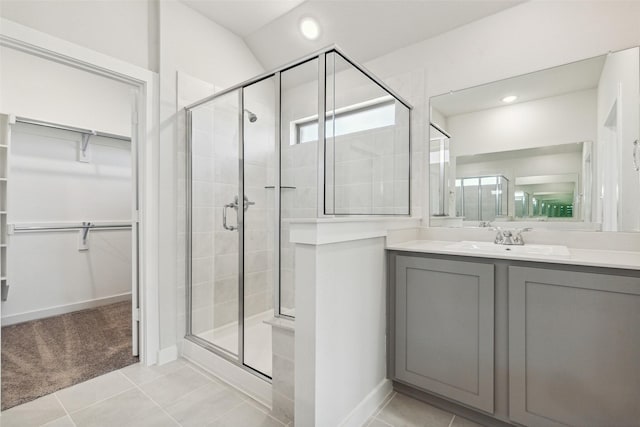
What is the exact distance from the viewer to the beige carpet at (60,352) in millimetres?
1830

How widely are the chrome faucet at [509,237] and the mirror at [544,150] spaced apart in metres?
0.08

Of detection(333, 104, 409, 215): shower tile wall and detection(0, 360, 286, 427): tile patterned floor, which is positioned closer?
detection(0, 360, 286, 427): tile patterned floor

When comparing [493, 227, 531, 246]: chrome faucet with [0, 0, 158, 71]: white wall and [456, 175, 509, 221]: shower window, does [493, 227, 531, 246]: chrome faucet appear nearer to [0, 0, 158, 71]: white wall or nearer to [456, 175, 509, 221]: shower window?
[456, 175, 509, 221]: shower window

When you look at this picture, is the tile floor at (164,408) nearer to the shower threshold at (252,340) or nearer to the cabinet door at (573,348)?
the shower threshold at (252,340)

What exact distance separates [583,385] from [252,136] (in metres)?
2.27

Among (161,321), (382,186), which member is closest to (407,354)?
(382,186)

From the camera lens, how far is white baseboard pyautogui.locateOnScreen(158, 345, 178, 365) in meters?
2.13

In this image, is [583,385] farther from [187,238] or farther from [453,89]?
[187,238]

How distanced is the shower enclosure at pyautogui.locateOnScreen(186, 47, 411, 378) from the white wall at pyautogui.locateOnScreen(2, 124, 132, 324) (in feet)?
6.05

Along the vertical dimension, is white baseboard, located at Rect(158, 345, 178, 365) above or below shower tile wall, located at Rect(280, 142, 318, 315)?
below

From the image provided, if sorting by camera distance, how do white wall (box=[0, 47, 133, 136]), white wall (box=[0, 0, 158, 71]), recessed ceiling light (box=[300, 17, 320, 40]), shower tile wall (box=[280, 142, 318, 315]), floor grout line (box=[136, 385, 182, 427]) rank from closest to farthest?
floor grout line (box=[136, 385, 182, 427]) < white wall (box=[0, 0, 158, 71]) < shower tile wall (box=[280, 142, 318, 315]) < recessed ceiling light (box=[300, 17, 320, 40]) < white wall (box=[0, 47, 133, 136])

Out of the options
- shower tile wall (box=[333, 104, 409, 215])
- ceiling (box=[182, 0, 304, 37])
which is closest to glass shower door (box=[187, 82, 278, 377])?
shower tile wall (box=[333, 104, 409, 215])

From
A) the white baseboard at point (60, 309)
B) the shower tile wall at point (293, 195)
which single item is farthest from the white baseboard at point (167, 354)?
the white baseboard at point (60, 309)

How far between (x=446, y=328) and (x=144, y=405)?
1.68 meters
